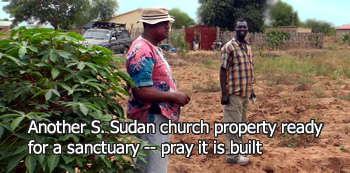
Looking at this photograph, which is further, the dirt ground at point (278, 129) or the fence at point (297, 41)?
the fence at point (297, 41)

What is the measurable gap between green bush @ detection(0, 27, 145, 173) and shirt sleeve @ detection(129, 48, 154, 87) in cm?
16

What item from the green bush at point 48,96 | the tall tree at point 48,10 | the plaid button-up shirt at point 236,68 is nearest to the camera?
the green bush at point 48,96

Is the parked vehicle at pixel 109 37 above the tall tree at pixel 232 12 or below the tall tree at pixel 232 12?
below

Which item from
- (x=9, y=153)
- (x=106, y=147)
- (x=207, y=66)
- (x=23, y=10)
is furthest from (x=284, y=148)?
(x=23, y=10)

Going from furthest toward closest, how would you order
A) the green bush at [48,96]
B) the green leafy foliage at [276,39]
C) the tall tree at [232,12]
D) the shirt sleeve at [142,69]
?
the tall tree at [232,12] < the green leafy foliage at [276,39] < the shirt sleeve at [142,69] < the green bush at [48,96]

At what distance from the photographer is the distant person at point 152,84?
2262mm

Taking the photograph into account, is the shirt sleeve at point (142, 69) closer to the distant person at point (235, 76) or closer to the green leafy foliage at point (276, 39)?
the distant person at point (235, 76)

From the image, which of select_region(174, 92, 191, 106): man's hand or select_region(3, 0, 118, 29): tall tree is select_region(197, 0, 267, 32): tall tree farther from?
select_region(174, 92, 191, 106): man's hand

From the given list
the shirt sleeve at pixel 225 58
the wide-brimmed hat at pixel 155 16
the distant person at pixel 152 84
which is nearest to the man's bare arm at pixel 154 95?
the distant person at pixel 152 84

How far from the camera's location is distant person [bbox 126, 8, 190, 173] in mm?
2262

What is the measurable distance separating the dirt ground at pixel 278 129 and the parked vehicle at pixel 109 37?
16.2 feet

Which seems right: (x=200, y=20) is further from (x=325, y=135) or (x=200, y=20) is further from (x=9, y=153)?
(x=9, y=153)

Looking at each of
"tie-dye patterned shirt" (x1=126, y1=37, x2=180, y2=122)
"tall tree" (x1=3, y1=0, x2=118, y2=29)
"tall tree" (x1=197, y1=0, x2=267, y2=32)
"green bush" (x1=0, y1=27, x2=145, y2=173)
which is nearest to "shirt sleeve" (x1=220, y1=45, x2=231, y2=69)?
"tie-dye patterned shirt" (x1=126, y1=37, x2=180, y2=122)

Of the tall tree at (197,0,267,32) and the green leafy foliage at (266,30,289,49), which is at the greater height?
the tall tree at (197,0,267,32)
